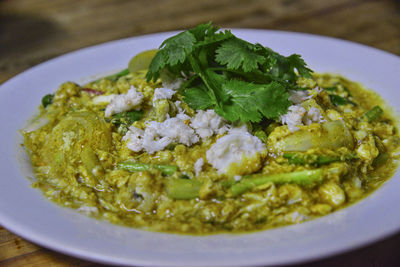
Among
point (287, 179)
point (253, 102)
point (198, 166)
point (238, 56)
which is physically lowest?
point (287, 179)

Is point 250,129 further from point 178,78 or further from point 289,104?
point 178,78

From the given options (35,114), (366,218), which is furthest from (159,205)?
(35,114)

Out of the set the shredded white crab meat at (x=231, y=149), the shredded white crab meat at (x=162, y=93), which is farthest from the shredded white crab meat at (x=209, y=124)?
the shredded white crab meat at (x=162, y=93)

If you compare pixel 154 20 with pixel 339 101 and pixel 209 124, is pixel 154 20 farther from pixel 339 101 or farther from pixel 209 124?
pixel 209 124

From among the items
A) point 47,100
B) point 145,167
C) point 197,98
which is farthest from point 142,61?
point 145,167

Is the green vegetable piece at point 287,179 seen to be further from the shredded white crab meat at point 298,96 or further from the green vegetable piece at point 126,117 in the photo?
the green vegetable piece at point 126,117

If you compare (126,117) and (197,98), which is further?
(126,117)

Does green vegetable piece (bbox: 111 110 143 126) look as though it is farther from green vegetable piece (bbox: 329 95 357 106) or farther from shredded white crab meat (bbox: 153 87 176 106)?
green vegetable piece (bbox: 329 95 357 106)
